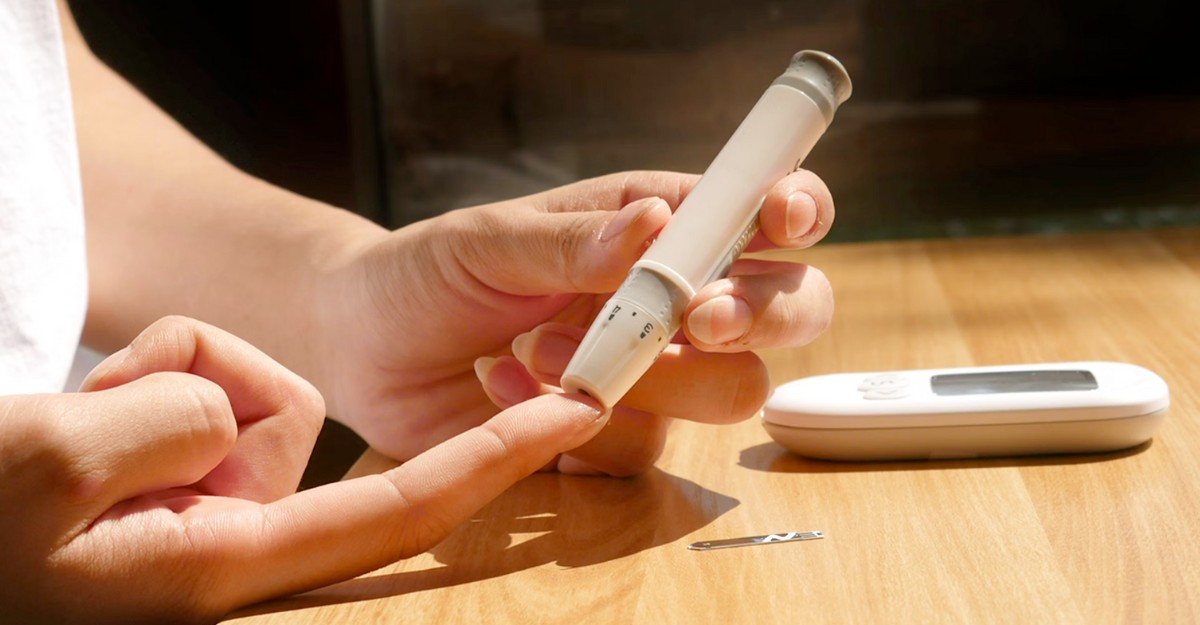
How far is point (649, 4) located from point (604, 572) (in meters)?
0.83

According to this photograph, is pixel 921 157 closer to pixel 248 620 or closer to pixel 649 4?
pixel 649 4

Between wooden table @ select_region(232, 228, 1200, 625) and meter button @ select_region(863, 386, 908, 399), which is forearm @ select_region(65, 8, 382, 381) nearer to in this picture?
wooden table @ select_region(232, 228, 1200, 625)

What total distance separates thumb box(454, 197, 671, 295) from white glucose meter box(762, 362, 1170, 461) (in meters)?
0.12

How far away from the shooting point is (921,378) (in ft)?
1.94

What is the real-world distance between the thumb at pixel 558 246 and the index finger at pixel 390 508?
0.07 metres

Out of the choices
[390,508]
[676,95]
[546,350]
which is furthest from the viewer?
[676,95]

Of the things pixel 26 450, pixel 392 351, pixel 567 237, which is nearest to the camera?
pixel 26 450

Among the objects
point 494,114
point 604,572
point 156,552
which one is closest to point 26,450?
point 156,552

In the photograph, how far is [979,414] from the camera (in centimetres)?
55

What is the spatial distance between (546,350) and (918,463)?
0.61 ft

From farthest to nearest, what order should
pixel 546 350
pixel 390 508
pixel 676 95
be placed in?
pixel 676 95 < pixel 546 350 < pixel 390 508

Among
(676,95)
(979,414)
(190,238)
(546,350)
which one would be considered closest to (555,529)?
(546,350)

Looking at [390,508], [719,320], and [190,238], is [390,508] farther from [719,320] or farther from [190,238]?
[190,238]

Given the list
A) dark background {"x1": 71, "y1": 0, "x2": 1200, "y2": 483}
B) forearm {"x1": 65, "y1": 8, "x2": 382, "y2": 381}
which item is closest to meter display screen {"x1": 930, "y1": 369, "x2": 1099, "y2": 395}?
forearm {"x1": 65, "y1": 8, "x2": 382, "y2": 381}
